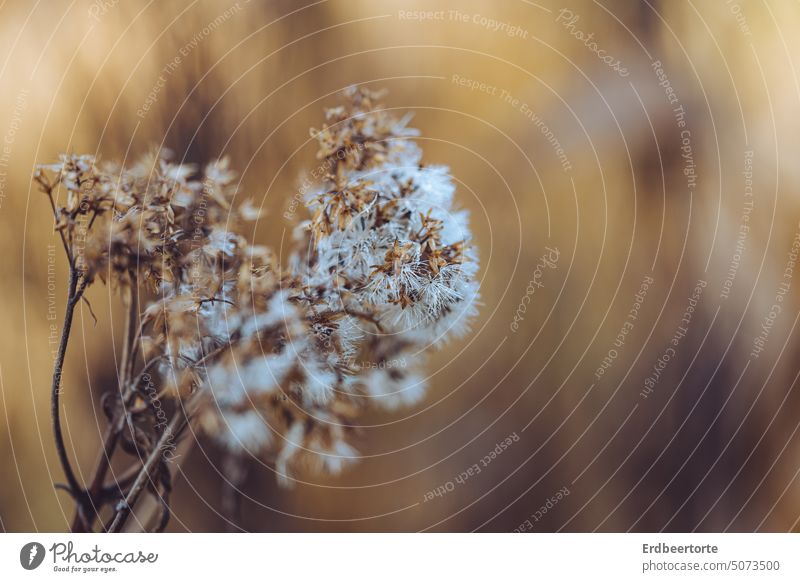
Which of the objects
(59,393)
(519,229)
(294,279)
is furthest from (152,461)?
(519,229)

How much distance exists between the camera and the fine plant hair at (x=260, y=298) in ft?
1.95

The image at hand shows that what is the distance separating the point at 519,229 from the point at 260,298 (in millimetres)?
291

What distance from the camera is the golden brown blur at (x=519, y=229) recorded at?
636mm

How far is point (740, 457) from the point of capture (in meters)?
0.65

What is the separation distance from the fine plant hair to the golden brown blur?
0.02 meters

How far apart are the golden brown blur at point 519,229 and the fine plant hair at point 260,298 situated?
0.02 meters

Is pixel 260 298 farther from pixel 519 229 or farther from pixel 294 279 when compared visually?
pixel 519 229

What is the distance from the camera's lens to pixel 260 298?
1.96 ft

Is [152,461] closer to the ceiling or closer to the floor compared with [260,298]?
closer to the floor

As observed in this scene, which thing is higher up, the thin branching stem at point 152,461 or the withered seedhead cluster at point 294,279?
the withered seedhead cluster at point 294,279

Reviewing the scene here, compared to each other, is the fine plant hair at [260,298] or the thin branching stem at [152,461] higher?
the fine plant hair at [260,298]

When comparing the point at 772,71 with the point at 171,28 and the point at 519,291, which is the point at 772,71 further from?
the point at 171,28
